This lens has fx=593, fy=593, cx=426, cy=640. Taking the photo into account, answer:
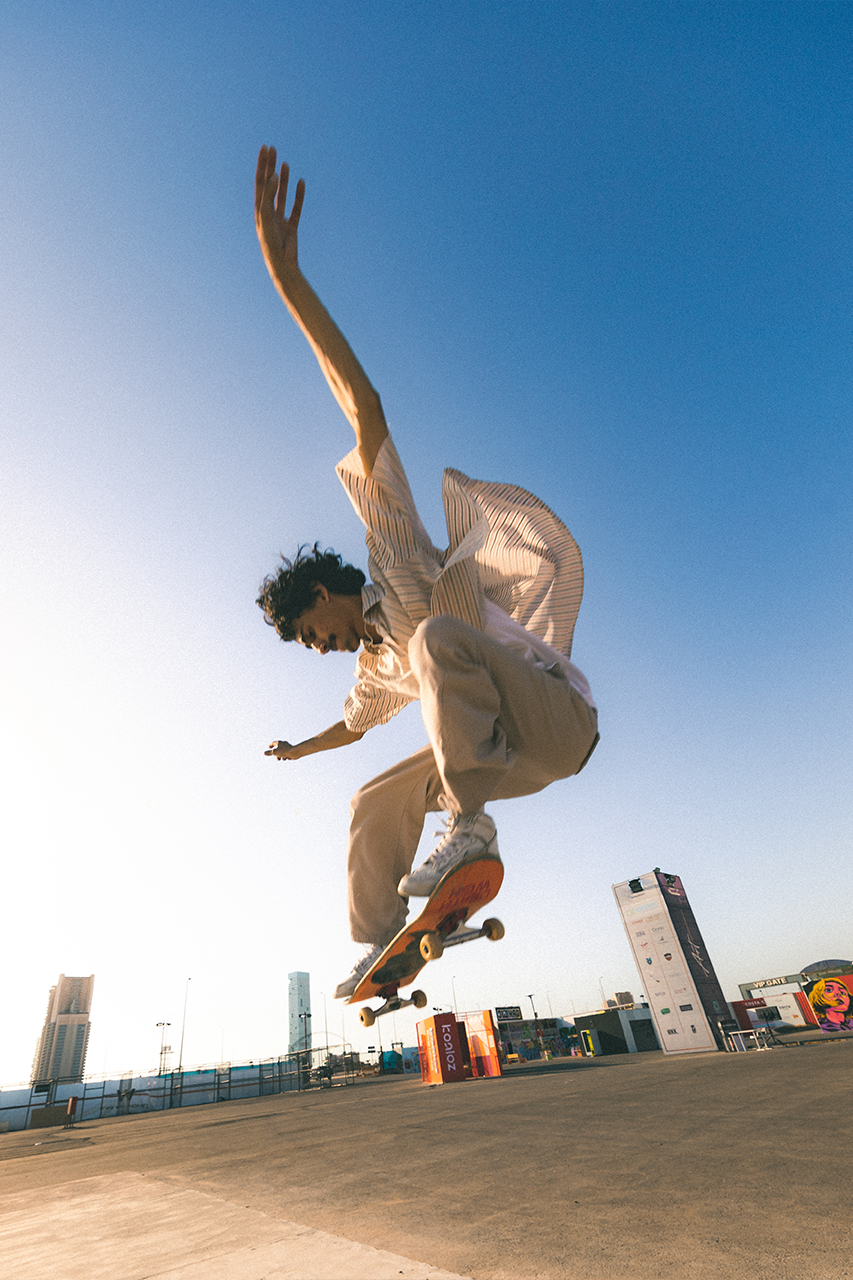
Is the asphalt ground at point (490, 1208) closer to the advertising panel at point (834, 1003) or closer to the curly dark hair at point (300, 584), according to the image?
the curly dark hair at point (300, 584)

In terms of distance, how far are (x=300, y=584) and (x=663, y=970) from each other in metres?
21.6

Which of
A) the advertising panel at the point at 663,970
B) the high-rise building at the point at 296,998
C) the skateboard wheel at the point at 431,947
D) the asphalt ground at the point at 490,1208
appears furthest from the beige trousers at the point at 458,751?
the high-rise building at the point at 296,998

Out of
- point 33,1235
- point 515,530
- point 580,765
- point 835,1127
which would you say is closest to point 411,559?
point 515,530

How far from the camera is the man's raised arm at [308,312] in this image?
2582mm

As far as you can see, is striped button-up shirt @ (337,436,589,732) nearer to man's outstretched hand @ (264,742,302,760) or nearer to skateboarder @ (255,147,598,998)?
skateboarder @ (255,147,598,998)

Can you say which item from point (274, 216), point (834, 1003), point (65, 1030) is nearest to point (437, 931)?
point (274, 216)

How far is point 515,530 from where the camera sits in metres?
3.30

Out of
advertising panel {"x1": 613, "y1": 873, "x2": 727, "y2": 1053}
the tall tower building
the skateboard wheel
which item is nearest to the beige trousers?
the skateboard wheel

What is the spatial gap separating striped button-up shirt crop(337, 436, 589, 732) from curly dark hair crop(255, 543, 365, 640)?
0.21m

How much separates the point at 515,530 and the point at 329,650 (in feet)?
4.00

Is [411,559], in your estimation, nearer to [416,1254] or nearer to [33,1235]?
[416,1254]

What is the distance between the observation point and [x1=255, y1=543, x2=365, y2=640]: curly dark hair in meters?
3.06

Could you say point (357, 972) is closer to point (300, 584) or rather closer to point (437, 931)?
point (437, 931)

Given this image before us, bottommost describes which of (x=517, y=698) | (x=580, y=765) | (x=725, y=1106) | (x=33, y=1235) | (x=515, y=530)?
(x=725, y=1106)
